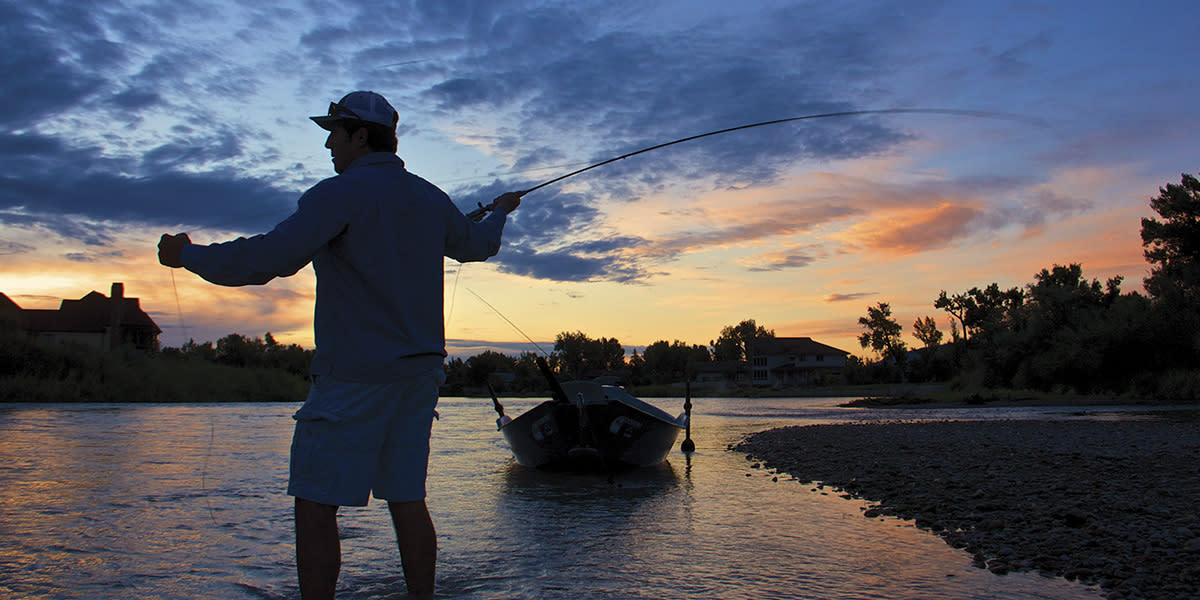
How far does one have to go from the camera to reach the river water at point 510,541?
4.74 metres

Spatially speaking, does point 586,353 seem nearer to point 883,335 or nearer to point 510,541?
point 883,335

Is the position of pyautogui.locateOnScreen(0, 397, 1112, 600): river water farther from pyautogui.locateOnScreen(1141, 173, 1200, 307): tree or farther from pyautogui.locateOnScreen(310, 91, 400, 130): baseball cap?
pyautogui.locateOnScreen(1141, 173, 1200, 307): tree

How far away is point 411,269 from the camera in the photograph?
2.47 metres

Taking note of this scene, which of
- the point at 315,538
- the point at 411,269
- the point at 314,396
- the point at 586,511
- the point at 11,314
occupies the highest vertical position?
the point at 11,314

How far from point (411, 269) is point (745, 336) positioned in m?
139

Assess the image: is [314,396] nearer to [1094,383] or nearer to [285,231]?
[285,231]

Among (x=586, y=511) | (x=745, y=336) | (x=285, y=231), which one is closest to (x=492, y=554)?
(x=586, y=511)

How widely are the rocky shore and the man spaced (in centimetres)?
399

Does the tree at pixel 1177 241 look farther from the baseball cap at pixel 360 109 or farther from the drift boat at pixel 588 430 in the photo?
the baseball cap at pixel 360 109

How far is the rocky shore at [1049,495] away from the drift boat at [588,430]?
1.96 meters

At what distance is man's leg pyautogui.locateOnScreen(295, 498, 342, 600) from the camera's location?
2330mm

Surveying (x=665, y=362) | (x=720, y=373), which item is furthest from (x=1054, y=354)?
(x=665, y=362)

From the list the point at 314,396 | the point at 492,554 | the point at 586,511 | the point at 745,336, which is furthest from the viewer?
the point at 745,336

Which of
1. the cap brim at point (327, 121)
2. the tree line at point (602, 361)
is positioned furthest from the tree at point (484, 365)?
the cap brim at point (327, 121)
